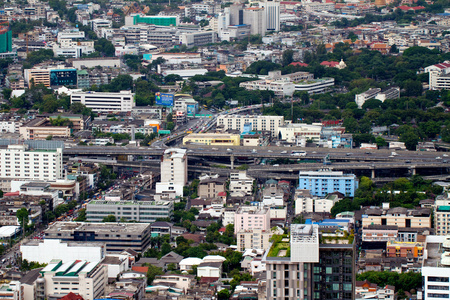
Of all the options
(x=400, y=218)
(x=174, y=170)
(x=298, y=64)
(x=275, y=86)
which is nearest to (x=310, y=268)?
(x=400, y=218)

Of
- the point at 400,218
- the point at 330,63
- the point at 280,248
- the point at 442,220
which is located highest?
the point at 280,248

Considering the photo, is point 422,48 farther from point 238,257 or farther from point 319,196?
point 238,257

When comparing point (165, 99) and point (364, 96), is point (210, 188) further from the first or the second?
point (364, 96)

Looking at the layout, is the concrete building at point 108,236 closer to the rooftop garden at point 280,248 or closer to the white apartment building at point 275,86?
→ the rooftop garden at point 280,248

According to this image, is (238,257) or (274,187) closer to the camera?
(238,257)

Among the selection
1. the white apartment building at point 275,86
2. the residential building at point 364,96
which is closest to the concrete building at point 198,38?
the white apartment building at point 275,86

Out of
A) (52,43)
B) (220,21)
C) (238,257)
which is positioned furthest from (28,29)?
(238,257)
